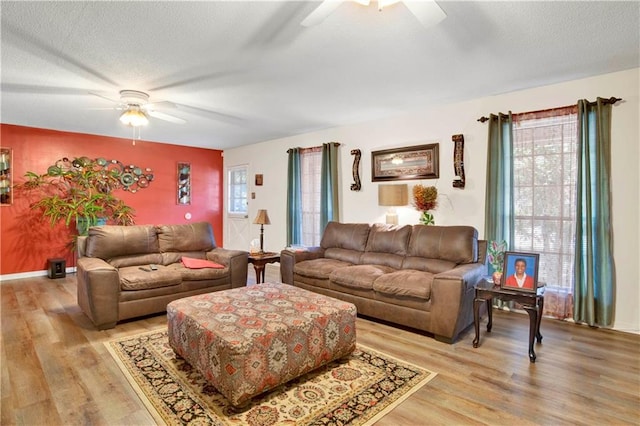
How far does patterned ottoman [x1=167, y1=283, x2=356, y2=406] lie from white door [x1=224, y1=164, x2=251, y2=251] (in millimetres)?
4698

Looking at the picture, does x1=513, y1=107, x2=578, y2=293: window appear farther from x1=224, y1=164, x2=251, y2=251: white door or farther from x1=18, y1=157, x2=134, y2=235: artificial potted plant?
x1=18, y1=157, x2=134, y2=235: artificial potted plant

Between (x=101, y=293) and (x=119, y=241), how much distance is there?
35.9 inches

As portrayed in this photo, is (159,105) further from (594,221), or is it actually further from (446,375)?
(594,221)

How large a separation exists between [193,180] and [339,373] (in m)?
6.10

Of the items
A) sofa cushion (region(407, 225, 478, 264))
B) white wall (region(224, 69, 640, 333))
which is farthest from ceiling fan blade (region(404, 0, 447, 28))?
white wall (region(224, 69, 640, 333))

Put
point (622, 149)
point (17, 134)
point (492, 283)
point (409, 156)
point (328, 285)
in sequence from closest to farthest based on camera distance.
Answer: point (492, 283) < point (622, 149) < point (328, 285) < point (409, 156) < point (17, 134)

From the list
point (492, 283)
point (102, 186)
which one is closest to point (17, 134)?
point (102, 186)

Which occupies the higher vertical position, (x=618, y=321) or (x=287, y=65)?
(x=287, y=65)

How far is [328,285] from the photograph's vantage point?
3.94m

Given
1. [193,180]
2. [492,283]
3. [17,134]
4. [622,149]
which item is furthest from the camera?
[193,180]

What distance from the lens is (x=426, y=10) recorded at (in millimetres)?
1842

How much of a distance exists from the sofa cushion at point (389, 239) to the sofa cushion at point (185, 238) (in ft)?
7.15

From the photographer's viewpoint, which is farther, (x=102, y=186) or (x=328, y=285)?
(x=102, y=186)

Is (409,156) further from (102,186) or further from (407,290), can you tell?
(102,186)
